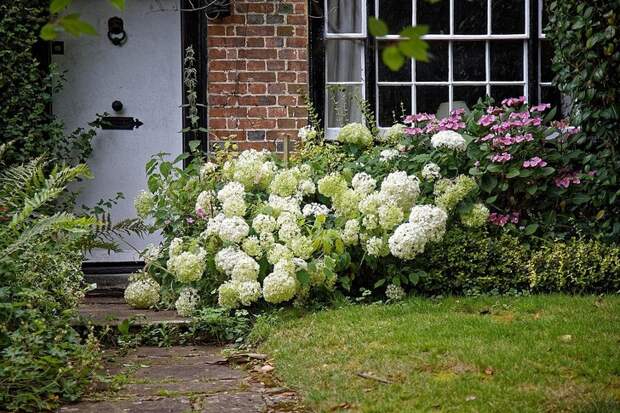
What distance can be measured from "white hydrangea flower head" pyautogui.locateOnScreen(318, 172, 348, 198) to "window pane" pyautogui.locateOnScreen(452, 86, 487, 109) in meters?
2.30

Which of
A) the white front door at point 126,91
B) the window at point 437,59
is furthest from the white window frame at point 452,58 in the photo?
the white front door at point 126,91

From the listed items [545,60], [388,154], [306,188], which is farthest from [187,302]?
[545,60]

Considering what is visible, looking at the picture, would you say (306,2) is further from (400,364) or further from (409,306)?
(400,364)

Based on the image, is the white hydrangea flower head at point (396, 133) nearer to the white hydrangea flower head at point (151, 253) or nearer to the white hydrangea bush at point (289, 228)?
the white hydrangea bush at point (289, 228)

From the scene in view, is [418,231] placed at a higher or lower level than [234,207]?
lower

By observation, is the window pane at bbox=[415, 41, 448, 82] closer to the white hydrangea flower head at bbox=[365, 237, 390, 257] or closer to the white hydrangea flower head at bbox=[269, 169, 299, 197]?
the white hydrangea flower head at bbox=[269, 169, 299, 197]

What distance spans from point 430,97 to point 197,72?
2134 mm

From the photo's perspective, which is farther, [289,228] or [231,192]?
[231,192]

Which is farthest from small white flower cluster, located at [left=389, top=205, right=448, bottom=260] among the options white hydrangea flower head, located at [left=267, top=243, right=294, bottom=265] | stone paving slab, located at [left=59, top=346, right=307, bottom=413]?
stone paving slab, located at [left=59, top=346, right=307, bottom=413]

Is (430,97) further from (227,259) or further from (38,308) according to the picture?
(38,308)

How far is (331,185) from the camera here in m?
6.34

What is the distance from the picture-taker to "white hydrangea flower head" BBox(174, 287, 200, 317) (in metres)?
6.04

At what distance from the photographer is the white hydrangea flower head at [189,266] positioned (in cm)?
600

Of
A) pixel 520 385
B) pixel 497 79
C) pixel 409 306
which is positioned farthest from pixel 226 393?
pixel 497 79
